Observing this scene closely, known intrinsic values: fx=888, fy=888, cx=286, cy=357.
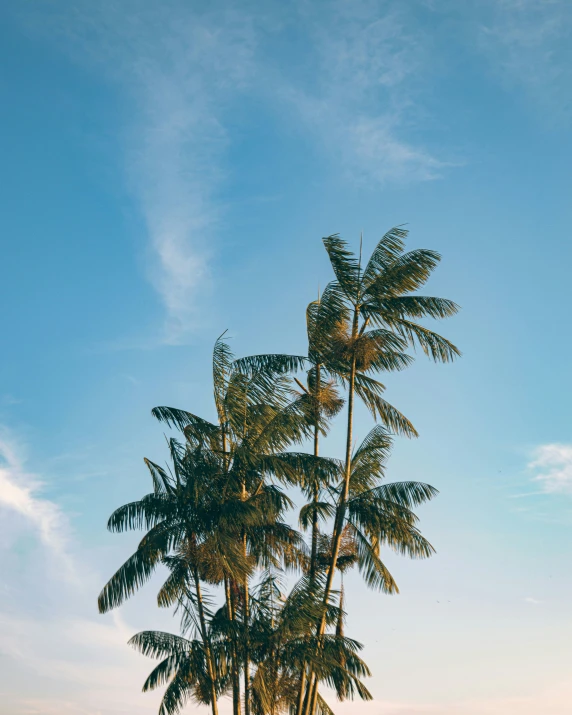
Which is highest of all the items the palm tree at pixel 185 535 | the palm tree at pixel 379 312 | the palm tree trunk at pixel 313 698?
the palm tree at pixel 379 312

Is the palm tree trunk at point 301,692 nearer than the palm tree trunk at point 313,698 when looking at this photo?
Yes

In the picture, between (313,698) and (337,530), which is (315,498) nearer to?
(337,530)

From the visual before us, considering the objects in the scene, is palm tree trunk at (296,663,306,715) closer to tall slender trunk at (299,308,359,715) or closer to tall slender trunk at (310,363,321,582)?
tall slender trunk at (299,308,359,715)

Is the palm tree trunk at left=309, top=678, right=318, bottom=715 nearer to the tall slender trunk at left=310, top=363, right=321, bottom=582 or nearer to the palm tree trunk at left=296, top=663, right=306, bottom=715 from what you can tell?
the palm tree trunk at left=296, top=663, right=306, bottom=715

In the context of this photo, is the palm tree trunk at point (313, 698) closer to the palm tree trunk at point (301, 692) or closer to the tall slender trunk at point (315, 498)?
the palm tree trunk at point (301, 692)

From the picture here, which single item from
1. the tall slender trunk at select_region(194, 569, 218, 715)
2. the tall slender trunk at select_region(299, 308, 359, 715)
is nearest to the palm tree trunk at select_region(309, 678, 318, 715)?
the tall slender trunk at select_region(299, 308, 359, 715)

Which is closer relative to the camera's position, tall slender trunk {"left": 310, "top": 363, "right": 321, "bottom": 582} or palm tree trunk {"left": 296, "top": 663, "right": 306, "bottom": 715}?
palm tree trunk {"left": 296, "top": 663, "right": 306, "bottom": 715}

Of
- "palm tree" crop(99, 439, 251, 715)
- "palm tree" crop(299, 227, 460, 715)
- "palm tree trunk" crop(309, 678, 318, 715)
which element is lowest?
"palm tree trunk" crop(309, 678, 318, 715)

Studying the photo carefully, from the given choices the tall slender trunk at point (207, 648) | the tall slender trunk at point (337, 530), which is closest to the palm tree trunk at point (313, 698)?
the tall slender trunk at point (337, 530)

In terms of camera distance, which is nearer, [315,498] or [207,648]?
[207,648]

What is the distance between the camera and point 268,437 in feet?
82.1

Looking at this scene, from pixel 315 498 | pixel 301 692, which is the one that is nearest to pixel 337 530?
pixel 315 498

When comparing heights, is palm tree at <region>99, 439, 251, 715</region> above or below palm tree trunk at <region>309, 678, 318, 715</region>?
above

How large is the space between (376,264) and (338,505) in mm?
7575
